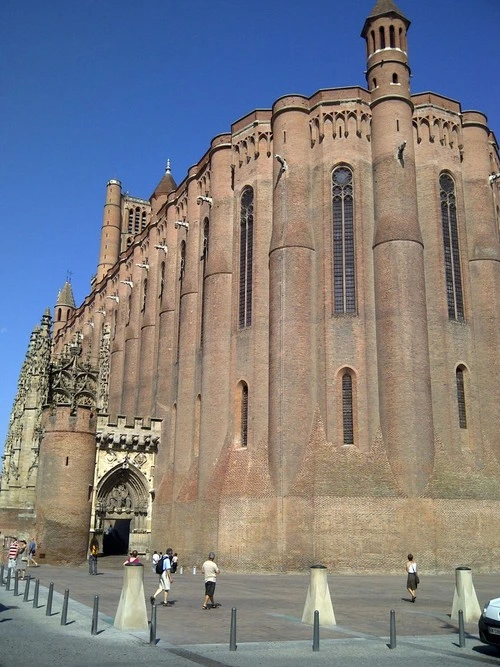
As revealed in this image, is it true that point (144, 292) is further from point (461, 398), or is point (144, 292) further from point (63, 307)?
point (63, 307)

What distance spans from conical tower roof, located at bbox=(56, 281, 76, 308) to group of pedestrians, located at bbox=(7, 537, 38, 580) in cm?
5079

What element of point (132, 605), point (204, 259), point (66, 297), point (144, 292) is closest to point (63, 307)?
point (66, 297)

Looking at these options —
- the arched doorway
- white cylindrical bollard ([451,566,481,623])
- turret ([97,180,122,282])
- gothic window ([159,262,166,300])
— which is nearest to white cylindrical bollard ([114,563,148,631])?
white cylindrical bollard ([451,566,481,623])

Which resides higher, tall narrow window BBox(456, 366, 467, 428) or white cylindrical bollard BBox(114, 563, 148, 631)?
tall narrow window BBox(456, 366, 467, 428)

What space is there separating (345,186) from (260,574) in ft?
58.0

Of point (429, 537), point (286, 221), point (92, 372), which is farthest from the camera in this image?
point (92, 372)

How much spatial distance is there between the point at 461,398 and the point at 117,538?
1048 inches

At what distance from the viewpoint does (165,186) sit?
185 feet

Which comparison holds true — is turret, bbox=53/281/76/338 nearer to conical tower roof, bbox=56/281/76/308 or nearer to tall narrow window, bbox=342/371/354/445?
conical tower roof, bbox=56/281/76/308

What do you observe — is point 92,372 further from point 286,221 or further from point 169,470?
point 286,221

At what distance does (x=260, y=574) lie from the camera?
27109 mm

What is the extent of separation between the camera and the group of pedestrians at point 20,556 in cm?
2181

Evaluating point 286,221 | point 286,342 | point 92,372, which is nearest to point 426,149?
point 286,221

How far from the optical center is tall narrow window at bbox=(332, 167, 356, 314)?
3041 cm
